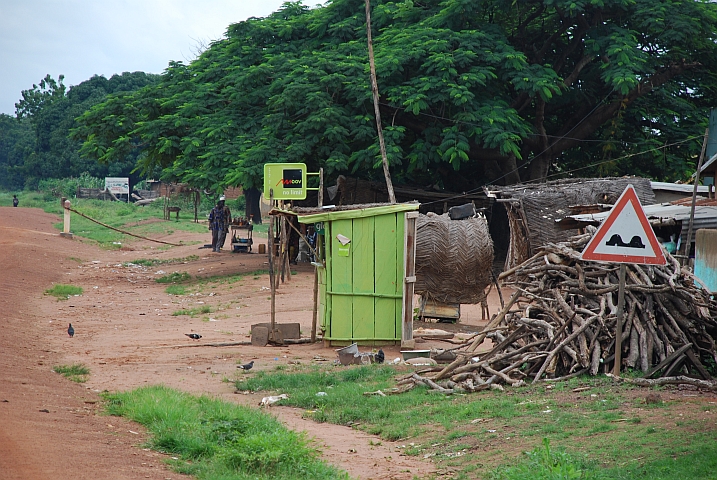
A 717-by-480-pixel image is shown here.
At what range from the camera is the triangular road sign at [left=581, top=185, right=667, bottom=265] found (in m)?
7.32

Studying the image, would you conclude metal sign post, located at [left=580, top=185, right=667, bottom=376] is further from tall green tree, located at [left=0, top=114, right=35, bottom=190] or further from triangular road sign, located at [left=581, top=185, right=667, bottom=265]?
tall green tree, located at [left=0, top=114, right=35, bottom=190]

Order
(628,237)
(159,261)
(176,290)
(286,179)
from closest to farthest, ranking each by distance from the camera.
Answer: (628,237) < (286,179) < (176,290) < (159,261)

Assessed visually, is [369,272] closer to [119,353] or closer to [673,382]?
[119,353]

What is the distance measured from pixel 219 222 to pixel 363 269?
16.6 meters

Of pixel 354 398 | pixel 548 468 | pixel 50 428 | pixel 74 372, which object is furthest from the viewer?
pixel 74 372

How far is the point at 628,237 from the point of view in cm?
736

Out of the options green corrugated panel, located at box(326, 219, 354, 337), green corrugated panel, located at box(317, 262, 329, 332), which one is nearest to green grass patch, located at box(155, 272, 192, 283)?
green corrugated panel, located at box(317, 262, 329, 332)

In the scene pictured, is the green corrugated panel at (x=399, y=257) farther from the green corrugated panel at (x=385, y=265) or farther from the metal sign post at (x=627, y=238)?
the metal sign post at (x=627, y=238)

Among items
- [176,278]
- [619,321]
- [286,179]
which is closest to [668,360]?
[619,321]

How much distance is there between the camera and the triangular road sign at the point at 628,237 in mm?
7324

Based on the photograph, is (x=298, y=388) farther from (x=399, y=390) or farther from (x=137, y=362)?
(x=137, y=362)

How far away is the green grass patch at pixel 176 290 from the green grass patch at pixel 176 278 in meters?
1.14

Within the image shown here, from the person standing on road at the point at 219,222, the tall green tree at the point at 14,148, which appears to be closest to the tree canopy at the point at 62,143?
the tall green tree at the point at 14,148

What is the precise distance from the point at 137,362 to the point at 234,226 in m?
18.2
